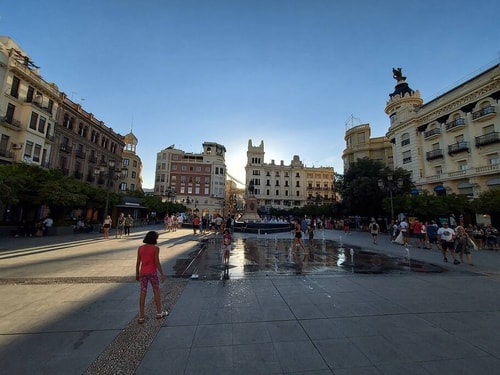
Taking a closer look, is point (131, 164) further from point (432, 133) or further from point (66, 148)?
point (432, 133)

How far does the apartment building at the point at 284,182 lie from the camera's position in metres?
74.2

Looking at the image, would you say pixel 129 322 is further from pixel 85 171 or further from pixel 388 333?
pixel 85 171

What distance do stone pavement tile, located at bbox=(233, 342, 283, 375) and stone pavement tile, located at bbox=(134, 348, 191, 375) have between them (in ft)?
2.12

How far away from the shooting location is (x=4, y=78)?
74.6ft

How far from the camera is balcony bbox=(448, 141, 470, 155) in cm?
2688

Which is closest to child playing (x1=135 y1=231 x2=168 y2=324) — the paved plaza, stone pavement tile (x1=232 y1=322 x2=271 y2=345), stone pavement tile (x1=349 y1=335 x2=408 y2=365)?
the paved plaza

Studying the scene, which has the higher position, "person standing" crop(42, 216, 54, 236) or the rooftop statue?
the rooftop statue

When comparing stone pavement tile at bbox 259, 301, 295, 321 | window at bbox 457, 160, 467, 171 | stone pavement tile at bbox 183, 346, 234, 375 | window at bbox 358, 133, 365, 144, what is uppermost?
window at bbox 358, 133, 365, 144

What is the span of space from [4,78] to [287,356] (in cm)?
3341

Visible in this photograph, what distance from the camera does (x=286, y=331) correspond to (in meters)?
3.79

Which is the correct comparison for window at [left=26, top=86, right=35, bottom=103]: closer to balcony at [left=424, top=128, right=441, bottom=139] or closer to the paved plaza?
the paved plaza

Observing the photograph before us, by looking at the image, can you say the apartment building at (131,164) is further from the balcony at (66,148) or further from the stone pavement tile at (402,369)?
the stone pavement tile at (402,369)

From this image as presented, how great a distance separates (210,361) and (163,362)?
58 centimetres

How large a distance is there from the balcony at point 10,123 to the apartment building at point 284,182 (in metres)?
55.1
